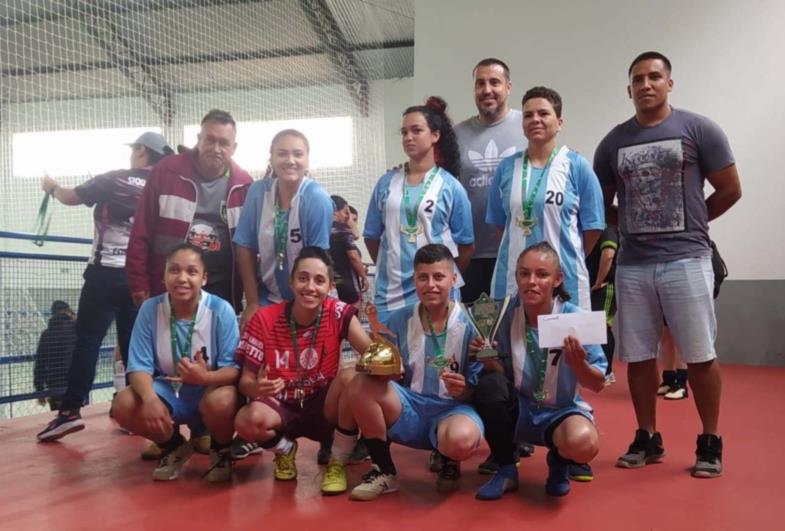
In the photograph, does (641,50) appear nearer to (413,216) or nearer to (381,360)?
(413,216)

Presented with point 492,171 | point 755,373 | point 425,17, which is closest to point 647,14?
point 425,17

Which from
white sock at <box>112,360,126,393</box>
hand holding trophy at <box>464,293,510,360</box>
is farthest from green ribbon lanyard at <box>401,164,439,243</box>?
white sock at <box>112,360,126,393</box>

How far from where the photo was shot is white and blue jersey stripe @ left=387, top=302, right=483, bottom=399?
2.23 m

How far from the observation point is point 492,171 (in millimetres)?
2830

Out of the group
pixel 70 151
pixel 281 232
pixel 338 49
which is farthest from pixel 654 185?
pixel 70 151

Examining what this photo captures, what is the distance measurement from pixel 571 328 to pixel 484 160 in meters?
1.09

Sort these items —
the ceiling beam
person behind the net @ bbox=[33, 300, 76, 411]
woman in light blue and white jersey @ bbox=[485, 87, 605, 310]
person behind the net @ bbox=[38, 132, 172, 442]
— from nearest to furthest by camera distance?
woman in light blue and white jersey @ bbox=[485, 87, 605, 310], person behind the net @ bbox=[38, 132, 172, 442], person behind the net @ bbox=[33, 300, 76, 411], the ceiling beam

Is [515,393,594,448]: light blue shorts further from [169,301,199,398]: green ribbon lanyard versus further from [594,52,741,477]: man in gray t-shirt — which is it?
[169,301,199,398]: green ribbon lanyard

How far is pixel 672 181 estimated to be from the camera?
2346mm

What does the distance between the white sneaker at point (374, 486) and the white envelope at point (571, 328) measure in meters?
0.68

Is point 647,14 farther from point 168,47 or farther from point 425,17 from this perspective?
point 168,47

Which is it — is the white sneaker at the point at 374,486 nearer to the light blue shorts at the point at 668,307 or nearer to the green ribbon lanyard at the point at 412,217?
the green ribbon lanyard at the point at 412,217

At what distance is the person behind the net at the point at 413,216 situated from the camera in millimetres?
2512

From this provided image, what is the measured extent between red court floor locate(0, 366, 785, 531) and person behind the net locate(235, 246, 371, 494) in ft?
0.64
